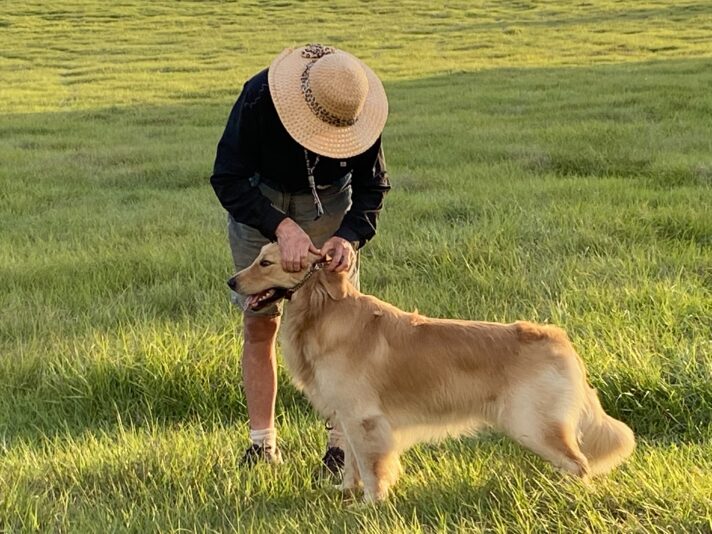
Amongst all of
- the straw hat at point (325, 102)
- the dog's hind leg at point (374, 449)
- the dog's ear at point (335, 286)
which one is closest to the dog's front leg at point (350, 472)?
the dog's hind leg at point (374, 449)

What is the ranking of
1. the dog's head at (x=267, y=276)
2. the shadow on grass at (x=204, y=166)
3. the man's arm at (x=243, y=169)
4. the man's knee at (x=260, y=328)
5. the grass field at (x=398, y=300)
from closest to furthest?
the grass field at (x=398, y=300), the dog's head at (x=267, y=276), the man's arm at (x=243, y=169), the man's knee at (x=260, y=328), the shadow on grass at (x=204, y=166)

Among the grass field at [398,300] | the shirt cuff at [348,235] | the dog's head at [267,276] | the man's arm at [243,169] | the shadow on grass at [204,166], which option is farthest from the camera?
the shadow on grass at [204,166]

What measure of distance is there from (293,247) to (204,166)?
786 cm

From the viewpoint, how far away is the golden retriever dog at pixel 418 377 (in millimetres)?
3111

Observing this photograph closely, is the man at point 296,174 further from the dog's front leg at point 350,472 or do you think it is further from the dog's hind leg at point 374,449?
the dog's hind leg at point 374,449

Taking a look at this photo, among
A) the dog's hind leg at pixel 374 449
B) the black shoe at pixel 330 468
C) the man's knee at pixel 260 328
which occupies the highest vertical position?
the man's knee at pixel 260 328

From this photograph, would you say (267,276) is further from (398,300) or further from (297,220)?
(398,300)

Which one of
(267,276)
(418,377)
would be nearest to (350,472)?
(418,377)

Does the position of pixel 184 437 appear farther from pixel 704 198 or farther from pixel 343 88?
pixel 704 198

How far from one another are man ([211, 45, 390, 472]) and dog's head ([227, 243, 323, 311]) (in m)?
0.05

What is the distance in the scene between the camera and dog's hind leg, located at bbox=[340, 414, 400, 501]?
3211mm

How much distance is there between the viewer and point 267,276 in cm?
329

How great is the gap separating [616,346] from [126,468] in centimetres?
271

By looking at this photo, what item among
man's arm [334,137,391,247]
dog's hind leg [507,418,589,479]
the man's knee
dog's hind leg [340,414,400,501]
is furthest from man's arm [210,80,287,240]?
dog's hind leg [507,418,589,479]
